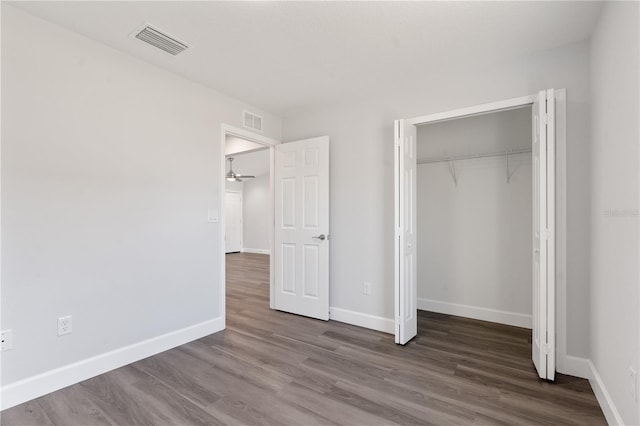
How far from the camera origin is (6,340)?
1.98 metres

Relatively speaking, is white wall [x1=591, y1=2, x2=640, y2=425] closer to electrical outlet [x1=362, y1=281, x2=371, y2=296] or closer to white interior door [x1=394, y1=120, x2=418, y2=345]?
white interior door [x1=394, y1=120, x2=418, y2=345]

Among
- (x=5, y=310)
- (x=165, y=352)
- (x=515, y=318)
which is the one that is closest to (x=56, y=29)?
(x=5, y=310)

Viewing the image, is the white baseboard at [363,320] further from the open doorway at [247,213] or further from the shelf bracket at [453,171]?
the open doorway at [247,213]

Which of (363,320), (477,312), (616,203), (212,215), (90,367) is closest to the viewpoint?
(616,203)

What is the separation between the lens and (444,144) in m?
3.96

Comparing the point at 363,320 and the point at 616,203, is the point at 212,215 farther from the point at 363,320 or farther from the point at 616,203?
the point at 616,203

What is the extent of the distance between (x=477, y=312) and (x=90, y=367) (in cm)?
381

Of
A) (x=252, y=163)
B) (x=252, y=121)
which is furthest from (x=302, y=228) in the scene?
(x=252, y=163)

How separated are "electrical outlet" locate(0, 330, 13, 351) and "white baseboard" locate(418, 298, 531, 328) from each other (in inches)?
154

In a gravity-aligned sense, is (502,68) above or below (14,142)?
above

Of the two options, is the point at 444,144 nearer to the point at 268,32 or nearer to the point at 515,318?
the point at 515,318

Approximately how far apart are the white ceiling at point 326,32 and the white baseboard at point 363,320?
8.15 ft

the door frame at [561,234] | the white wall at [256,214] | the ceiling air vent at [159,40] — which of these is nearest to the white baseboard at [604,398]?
the door frame at [561,234]

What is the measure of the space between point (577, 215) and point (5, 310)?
399 centimetres
